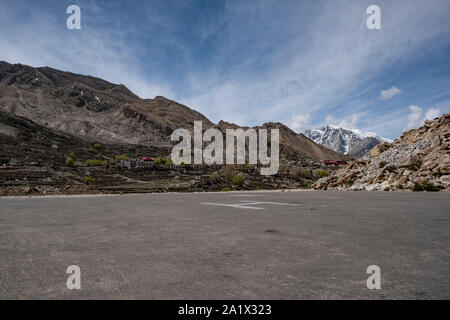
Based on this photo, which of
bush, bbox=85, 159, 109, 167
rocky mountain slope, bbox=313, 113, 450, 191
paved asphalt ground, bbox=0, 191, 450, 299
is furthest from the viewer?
bush, bbox=85, 159, 109, 167

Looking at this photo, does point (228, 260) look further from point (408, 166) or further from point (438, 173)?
point (408, 166)

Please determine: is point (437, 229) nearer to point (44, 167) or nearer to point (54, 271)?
point (54, 271)

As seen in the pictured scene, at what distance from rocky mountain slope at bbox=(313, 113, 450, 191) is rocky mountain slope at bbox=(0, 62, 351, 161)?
328 ft

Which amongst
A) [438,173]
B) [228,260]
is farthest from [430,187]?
[228,260]

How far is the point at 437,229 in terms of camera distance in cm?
425

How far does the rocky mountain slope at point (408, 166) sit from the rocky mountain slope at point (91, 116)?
9984 cm

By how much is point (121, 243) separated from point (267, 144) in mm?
135322

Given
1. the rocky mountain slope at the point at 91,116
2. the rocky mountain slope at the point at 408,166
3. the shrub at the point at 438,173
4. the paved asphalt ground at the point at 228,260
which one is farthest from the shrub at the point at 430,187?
the rocky mountain slope at the point at 91,116

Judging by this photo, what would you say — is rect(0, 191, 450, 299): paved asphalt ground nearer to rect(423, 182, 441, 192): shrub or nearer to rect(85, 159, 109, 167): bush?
rect(423, 182, 441, 192): shrub

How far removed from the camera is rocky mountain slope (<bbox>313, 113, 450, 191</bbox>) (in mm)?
14078

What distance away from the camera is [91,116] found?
14412cm

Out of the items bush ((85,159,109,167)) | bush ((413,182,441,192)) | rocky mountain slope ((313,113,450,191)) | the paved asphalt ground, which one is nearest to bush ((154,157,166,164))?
bush ((85,159,109,167))

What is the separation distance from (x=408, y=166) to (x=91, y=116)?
152 meters

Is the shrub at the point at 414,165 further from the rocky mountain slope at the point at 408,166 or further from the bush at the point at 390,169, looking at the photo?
the bush at the point at 390,169
